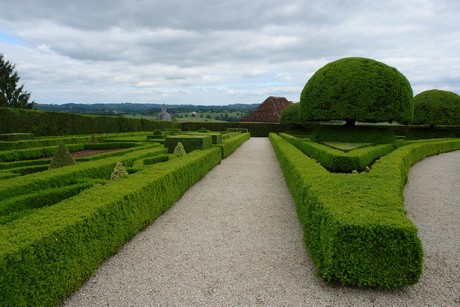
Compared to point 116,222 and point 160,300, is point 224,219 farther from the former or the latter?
point 160,300

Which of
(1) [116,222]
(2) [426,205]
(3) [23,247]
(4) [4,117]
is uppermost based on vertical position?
(4) [4,117]

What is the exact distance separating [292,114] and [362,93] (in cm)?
2289

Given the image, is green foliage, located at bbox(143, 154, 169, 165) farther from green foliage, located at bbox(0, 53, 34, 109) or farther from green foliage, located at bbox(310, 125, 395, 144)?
green foliage, located at bbox(0, 53, 34, 109)

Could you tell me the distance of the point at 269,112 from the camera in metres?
48.2

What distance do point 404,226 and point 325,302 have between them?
4.14ft

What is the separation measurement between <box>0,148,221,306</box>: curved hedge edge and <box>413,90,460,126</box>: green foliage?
23709 millimetres

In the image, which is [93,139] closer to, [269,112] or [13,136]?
[13,136]

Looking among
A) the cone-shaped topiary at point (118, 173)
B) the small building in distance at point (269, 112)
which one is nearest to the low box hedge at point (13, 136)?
the cone-shaped topiary at point (118, 173)

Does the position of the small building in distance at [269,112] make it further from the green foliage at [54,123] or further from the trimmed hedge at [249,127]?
the green foliage at [54,123]

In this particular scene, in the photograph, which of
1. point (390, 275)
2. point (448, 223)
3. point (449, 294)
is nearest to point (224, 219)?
point (390, 275)

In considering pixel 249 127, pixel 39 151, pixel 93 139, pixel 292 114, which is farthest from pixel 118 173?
pixel 249 127

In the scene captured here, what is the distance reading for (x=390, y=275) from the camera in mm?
3711

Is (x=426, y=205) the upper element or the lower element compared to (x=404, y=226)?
lower

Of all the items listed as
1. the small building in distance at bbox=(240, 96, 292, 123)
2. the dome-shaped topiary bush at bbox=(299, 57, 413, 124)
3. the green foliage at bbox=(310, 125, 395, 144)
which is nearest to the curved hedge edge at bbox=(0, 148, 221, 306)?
the dome-shaped topiary bush at bbox=(299, 57, 413, 124)
